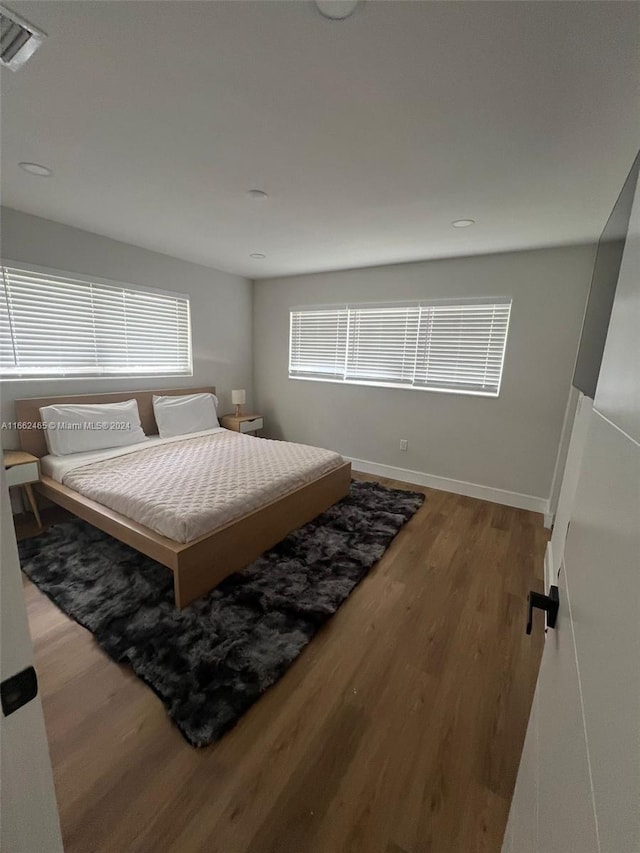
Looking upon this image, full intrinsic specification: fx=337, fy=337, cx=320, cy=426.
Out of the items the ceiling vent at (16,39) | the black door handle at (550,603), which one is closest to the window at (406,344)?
the black door handle at (550,603)

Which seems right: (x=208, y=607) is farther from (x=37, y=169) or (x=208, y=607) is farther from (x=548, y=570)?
(x=37, y=169)

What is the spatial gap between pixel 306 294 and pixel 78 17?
3.27 m

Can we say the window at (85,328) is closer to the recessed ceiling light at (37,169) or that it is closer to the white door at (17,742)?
the recessed ceiling light at (37,169)

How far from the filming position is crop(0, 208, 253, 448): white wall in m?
2.64

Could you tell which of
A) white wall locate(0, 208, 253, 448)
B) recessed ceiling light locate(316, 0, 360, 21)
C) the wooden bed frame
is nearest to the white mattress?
the wooden bed frame

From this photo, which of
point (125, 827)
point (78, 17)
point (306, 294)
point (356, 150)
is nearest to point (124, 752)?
point (125, 827)

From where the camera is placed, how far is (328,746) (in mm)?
1264

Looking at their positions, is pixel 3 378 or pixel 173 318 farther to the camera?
pixel 173 318

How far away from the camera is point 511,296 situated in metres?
3.01

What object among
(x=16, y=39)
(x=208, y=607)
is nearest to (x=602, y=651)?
(x=208, y=607)

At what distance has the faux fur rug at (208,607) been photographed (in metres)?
1.43

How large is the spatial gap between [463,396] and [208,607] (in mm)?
2873

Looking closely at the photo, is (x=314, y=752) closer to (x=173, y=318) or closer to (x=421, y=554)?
(x=421, y=554)

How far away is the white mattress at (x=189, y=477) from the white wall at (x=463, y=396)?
107 centimetres
